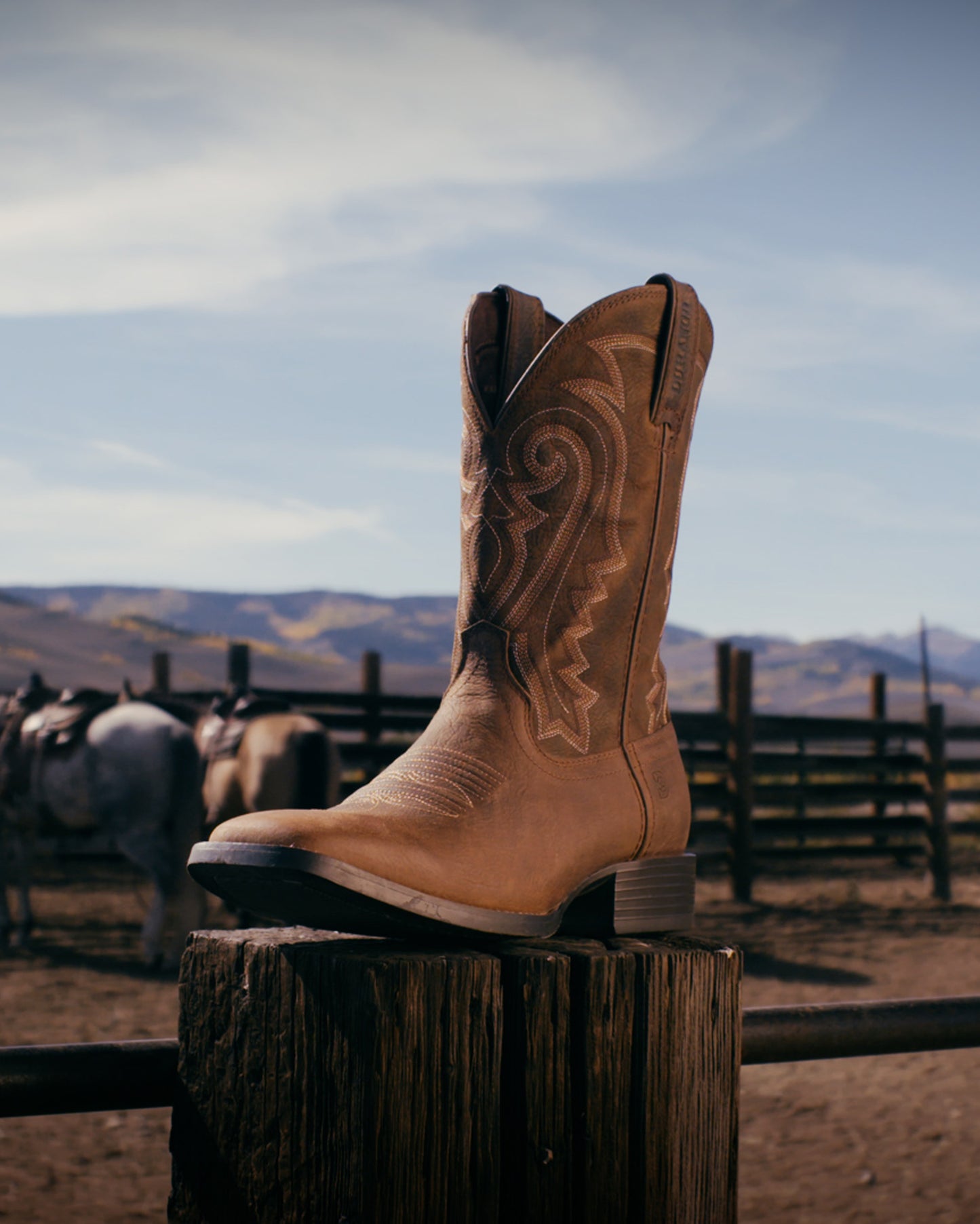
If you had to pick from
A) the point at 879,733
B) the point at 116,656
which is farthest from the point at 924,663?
A: the point at 116,656

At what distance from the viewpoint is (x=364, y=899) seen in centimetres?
107

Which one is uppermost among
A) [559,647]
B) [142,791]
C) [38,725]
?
[559,647]

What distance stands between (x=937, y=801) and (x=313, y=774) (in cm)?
654

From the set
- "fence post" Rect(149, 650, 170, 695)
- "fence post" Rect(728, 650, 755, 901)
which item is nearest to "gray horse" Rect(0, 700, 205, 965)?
"fence post" Rect(149, 650, 170, 695)

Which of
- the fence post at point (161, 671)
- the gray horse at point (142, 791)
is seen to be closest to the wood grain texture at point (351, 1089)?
the gray horse at point (142, 791)

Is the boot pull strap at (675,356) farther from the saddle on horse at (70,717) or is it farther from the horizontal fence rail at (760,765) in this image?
the horizontal fence rail at (760,765)

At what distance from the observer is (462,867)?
1147 millimetres

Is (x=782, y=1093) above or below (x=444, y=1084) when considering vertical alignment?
below

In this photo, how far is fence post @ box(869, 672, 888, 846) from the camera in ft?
36.1

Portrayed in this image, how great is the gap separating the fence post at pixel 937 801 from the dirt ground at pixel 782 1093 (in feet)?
4.80

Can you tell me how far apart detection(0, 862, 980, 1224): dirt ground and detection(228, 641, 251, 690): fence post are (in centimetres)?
185

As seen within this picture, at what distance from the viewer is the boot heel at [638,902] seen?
1.27 metres

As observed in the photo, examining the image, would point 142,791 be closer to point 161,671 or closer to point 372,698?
point 372,698

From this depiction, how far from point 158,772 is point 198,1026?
535 centimetres
